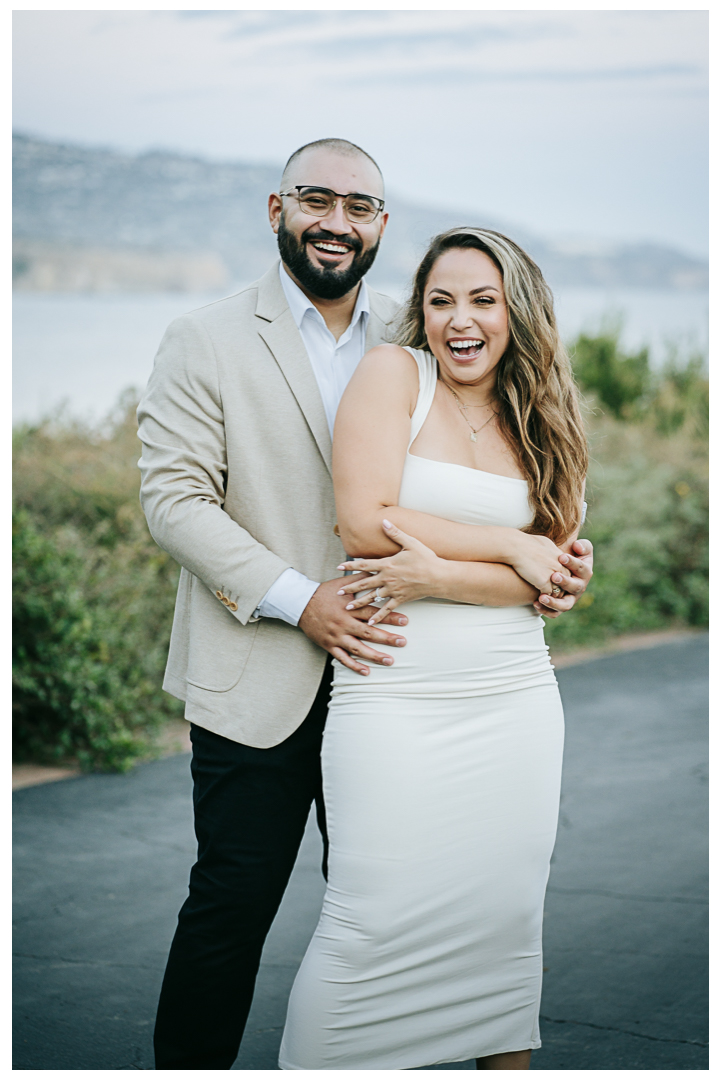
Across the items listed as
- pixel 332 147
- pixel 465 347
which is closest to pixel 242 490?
pixel 465 347

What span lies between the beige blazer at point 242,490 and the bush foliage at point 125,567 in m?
0.72

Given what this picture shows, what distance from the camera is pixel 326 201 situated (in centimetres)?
230

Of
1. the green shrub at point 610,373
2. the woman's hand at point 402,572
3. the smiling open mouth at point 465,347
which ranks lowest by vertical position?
the woman's hand at point 402,572

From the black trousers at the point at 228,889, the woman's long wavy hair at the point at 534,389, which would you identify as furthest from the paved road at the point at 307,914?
the woman's long wavy hair at the point at 534,389

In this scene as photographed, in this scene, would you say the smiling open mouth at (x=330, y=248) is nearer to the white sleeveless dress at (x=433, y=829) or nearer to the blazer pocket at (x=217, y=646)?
the white sleeveless dress at (x=433, y=829)

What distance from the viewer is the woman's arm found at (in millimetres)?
2062

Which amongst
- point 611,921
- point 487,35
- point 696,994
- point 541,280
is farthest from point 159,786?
A: point 487,35

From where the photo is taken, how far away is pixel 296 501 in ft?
7.43

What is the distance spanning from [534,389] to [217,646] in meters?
0.97

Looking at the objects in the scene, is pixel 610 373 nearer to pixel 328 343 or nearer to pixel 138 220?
pixel 138 220

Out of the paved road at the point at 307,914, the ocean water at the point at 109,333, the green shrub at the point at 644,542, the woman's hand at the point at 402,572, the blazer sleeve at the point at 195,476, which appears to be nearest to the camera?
the woman's hand at the point at 402,572

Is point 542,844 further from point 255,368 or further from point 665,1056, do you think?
point 255,368

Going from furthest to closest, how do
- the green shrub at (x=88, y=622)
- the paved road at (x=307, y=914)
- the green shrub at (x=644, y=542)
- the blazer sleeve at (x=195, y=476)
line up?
the green shrub at (x=644, y=542) → the green shrub at (x=88, y=622) → the paved road at (x=307, y=914) → the blazer sleeve at (x=195, y=476)

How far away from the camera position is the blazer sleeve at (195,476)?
2146mm
